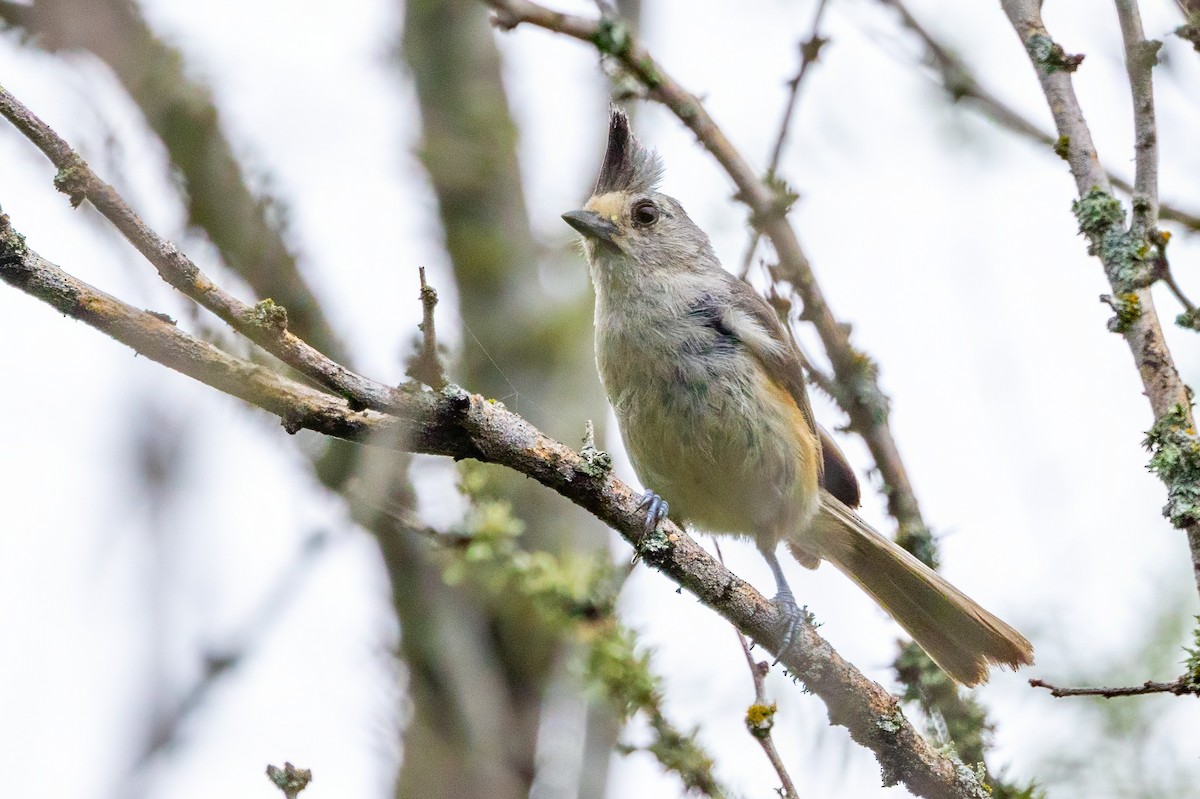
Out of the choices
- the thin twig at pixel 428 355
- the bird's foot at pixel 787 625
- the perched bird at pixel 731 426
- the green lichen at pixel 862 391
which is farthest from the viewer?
the perched bird at pixel 731 426

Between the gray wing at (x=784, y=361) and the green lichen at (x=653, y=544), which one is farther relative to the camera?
the gray wing at (x=784, y=361)

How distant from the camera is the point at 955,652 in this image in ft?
13.4

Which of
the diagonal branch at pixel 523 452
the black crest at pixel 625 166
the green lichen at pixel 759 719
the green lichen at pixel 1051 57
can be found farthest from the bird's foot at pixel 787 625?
the black crest at pixel 625 166

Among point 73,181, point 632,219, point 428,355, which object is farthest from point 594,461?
point 632,219

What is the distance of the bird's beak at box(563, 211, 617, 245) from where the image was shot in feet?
15.3

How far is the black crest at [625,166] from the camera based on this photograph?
507cm

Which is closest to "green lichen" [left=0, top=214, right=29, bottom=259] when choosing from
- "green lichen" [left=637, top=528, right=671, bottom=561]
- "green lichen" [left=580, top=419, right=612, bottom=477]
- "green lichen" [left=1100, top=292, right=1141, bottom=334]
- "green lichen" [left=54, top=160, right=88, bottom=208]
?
"green lichen" [left=54, top=160, right=88, bottom=208]

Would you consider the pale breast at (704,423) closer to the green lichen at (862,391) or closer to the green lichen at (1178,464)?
the green lichen at (862,391)

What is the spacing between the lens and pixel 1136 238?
104 inches

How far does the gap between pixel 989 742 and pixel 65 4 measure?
4.48m

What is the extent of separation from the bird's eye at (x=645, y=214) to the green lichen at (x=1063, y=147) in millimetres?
2319

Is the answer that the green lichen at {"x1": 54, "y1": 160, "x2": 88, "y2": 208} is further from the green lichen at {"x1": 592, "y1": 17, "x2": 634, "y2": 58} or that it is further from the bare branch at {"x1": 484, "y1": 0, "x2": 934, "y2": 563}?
the green lichen at {"x1": 592, "y1": 17, "x2": 634, "y2": 58}

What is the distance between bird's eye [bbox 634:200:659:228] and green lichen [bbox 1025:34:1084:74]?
2295mm

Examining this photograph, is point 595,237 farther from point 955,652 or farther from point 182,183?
point 955,652
